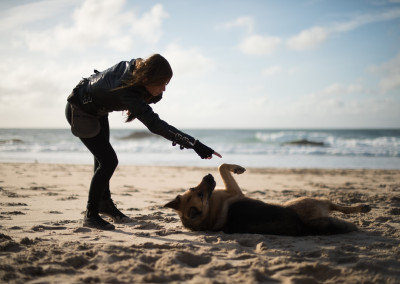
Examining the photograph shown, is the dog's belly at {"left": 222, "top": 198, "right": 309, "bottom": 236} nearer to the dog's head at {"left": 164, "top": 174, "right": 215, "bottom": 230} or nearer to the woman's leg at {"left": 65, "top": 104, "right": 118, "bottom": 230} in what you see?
the dog's head at {"left": 164, "top": 174, "right": 215, "bottom": 230}

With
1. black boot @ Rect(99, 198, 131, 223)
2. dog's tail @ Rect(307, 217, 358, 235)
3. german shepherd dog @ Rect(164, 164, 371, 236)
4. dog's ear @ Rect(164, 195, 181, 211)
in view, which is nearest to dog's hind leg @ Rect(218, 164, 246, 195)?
german shepherd dog @ Rect(164, 164, 371, 236)

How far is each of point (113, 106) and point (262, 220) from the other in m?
1.90

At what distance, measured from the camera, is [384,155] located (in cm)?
1656

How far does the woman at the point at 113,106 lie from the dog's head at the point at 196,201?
1.09ft

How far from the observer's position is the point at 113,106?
3387 mm

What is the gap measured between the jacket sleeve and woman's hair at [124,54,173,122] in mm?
145

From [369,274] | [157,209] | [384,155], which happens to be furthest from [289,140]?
[369,274]

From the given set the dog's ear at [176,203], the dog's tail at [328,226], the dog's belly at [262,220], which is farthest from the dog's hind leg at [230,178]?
the dog's tail at [328,226]

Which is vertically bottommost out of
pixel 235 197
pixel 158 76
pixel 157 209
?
pixel 157 209

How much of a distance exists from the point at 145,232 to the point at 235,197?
104cm

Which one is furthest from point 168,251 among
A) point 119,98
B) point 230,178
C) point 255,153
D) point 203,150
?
point 255,153

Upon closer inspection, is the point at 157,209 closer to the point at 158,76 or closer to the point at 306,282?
the point at 158,76

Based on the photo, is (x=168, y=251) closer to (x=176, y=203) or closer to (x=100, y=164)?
(x=176, y=203)

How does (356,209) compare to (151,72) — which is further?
(356,209)
